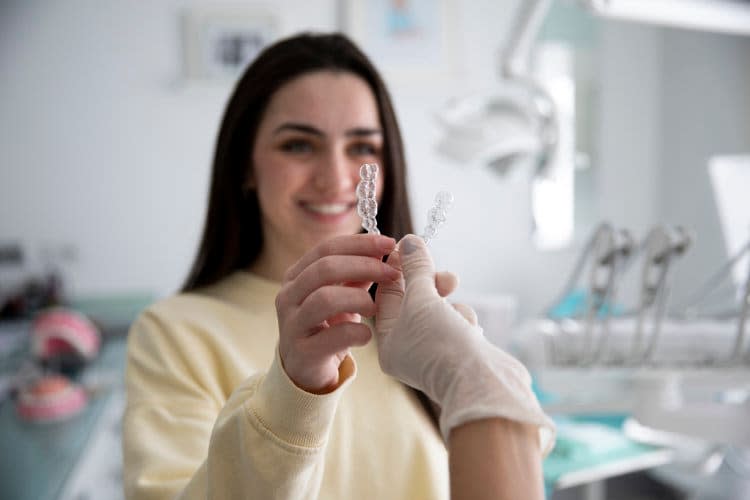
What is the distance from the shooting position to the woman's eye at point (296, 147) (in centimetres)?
69

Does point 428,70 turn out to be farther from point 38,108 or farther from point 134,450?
point 134,450

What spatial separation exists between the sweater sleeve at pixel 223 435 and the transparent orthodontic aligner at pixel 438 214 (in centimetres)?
10

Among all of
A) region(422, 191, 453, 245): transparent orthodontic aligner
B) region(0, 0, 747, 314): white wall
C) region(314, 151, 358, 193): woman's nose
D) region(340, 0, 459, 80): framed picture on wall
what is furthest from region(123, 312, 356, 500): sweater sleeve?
region(340, 0, 459, 80): framed picture on wall

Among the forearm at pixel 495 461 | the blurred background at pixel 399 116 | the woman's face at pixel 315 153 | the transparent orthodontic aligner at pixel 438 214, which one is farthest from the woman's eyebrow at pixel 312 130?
the blurred background at pixel 399 116

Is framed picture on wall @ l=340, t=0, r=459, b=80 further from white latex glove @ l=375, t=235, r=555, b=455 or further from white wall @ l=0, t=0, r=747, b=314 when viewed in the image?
white latex glove @ l=375, t=235, r=555, b=455

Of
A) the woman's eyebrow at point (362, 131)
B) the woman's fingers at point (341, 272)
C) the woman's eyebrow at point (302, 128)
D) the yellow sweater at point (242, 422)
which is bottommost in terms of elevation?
the yellow sweater at point (242, 422)

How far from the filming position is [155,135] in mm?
2105

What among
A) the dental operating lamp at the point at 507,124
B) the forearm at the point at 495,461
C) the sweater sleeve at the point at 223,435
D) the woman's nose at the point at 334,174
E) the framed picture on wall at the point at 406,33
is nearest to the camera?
the forearm at the point at 495,461

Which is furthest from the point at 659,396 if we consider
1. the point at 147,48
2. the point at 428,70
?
the point at 147,48

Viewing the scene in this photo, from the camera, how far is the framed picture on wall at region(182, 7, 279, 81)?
6.79 feet

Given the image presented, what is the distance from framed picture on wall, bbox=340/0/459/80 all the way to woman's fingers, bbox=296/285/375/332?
196 cm

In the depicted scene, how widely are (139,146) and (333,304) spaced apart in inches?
77.0

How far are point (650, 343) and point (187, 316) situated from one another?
0.52m

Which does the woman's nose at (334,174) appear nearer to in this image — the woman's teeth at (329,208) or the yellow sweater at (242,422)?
the woman's teeth at (329,208)
